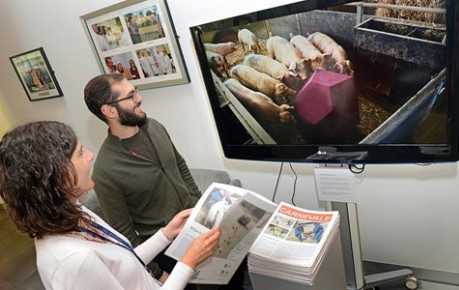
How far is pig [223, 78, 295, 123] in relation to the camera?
132 cm

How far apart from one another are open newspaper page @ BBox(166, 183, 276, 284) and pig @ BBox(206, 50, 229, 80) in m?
0.49

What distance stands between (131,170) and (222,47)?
0.68 m

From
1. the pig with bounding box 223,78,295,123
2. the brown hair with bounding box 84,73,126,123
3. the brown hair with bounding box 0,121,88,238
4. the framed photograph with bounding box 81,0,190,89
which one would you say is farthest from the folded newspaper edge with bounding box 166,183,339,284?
the framed photograph with bounding box 81,0,190,89

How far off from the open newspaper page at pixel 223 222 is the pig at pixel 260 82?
0.41 m

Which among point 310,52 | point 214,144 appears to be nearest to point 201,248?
point 310,52

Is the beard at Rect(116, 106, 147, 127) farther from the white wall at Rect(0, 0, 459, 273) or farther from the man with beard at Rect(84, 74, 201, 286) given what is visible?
the white wall at Rect(0, 0, 459, 273)

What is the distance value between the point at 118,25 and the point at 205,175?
1.11 m

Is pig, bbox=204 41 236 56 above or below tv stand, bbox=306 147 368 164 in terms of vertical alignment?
above

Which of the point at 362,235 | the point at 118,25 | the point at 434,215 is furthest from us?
the point at 118,25

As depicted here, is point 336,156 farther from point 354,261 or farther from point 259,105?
point 354,261

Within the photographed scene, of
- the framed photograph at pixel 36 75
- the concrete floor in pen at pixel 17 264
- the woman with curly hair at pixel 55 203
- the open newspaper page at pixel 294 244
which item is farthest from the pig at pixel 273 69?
the framed photograph at pixel 36 75

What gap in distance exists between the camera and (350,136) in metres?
1.24

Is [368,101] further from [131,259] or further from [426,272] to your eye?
[426,272]

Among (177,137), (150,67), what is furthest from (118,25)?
(177,137)
